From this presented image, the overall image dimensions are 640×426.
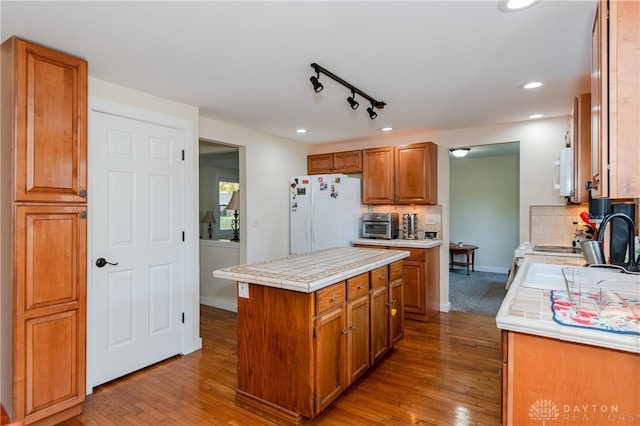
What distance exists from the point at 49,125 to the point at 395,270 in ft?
8.94

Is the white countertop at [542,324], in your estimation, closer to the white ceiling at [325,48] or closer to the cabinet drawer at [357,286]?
the cabinet drawer at [357,286]

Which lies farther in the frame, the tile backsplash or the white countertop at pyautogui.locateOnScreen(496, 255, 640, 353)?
the tile backsplash

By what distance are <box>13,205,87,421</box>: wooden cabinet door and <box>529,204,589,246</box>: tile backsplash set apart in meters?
4.27

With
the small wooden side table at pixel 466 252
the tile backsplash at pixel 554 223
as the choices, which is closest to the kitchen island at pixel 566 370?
the tile backsplash at pixel 554 223

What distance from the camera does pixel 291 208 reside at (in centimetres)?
473

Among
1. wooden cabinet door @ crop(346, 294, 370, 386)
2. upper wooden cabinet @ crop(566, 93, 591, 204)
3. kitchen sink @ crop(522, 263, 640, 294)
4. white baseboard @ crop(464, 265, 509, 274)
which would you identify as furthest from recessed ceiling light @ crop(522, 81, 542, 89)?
white baseboard @ crop(464, 265, 509, 274)

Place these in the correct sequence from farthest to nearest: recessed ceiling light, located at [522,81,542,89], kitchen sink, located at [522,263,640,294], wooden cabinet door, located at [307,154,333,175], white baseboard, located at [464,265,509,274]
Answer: white baseboard, located at [464,265,509,274] < wooden cabinet door, located at [307,154,333,175] < recessed ceiling light, located at [522,81,542,89] < kitchen sink, located at [522,263,640,294]

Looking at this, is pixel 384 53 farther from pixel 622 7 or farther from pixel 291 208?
pixel 291 208

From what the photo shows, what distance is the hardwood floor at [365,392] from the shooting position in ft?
7.09

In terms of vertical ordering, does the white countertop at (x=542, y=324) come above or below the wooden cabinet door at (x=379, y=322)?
above

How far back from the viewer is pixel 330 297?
216cm

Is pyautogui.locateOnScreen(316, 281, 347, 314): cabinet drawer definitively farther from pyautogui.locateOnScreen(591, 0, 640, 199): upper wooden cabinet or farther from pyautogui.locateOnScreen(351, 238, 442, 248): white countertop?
pyautogui.locateOnScreen(351, 238, 442, 248): white countertop

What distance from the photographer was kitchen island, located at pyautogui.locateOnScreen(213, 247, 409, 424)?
202cm

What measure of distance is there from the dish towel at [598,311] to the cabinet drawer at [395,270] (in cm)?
138
